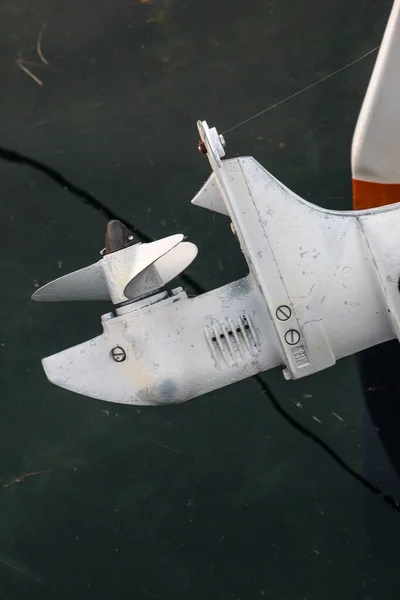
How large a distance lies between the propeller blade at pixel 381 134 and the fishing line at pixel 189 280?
0.72 metres

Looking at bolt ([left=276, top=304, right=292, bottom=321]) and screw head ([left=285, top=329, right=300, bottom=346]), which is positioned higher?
bolt ([left=276, top=304, right=292, bottom=321])

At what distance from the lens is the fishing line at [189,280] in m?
2.66

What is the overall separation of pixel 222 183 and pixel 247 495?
3.89ft

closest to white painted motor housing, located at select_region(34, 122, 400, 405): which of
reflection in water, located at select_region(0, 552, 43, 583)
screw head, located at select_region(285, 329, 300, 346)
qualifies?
screw head, located at select_region(285, 329, 300, 346)

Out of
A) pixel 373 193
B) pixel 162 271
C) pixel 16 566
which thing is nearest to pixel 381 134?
pixel 373 193

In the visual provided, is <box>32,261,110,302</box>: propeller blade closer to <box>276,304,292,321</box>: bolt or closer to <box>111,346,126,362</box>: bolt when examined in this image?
<box>111,346,126,362</box>: bolt

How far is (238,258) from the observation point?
2.73 m

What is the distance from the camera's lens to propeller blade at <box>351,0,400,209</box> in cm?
237

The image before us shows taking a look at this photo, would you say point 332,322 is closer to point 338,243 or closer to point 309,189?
point 338,243

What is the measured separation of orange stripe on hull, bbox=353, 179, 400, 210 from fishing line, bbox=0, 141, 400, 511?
0.67m

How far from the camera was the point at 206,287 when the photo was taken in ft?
8.98

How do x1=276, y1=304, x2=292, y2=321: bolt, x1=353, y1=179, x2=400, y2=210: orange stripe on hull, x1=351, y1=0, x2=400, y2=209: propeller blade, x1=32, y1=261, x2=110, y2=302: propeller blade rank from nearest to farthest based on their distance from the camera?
x1=276, y1=304, x2=292, y2=321: bolt < x1=32, y1=261, x2=110, y2=302: propeller blade < x1=351, y1=0, x2=400, y2=209: propeller blade < x1=353, y1=179, x2=400, y2=210: orange stripe on hull

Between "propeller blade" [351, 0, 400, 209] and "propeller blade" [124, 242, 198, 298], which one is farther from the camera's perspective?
"propeller blade" [351, 0, 400, 209]

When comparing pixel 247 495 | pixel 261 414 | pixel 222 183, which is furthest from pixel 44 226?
pixel 247 495
